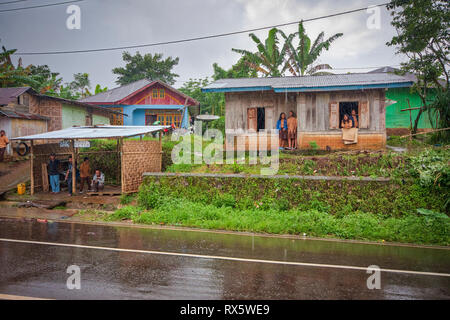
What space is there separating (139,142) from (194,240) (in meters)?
6.04

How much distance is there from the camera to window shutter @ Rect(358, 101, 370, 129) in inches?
568

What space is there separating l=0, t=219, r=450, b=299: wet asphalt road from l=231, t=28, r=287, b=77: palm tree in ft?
59.9

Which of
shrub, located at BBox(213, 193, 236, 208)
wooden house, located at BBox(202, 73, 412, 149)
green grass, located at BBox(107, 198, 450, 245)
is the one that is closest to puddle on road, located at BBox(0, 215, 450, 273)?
green grass, located at BBox(107, 198, 450, 245)

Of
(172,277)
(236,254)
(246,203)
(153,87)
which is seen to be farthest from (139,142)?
(153,87)

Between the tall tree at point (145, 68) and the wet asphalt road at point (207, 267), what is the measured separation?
113 ft

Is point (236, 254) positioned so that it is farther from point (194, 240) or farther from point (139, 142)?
point (139, 142)

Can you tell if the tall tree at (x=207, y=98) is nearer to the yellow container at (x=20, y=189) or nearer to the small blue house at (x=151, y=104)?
the small blue house at (x=151, y=104)

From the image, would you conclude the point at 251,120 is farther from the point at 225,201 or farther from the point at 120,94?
the point at 120,94

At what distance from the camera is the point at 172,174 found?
10.7 metres

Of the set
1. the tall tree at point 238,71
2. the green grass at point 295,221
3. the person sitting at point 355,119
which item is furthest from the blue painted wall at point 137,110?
the green grass at point 295,221

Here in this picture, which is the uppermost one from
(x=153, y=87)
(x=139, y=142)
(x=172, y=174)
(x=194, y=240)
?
(x=153, y=87)

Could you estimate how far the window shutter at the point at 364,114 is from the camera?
14.4 m

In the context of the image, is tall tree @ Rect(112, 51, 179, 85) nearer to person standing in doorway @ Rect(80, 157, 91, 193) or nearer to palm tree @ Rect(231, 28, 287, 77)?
palm tree @ Rect(231, 28, 287, 77)
